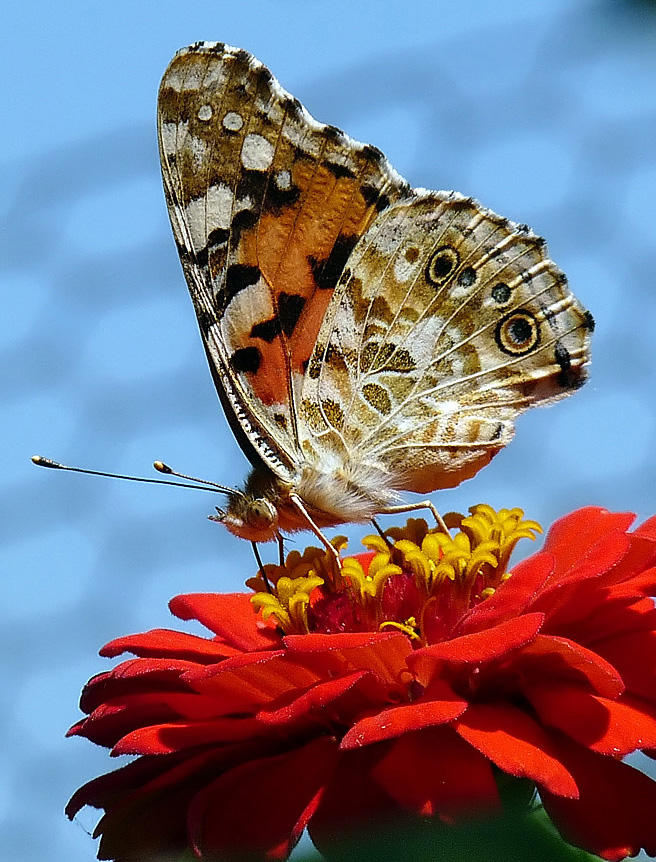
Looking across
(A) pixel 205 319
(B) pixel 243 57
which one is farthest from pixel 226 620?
(B) pixel 243 57

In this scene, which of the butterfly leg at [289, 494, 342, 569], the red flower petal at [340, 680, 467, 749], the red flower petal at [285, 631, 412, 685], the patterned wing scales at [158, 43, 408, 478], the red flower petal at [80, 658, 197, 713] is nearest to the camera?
the red flower petal at [340, 680, 467, 749]

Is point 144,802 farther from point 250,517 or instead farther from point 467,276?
point 467,276

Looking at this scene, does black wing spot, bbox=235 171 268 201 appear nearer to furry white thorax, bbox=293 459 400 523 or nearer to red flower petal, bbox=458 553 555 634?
furry white thorax, bbox=293 459 400 523

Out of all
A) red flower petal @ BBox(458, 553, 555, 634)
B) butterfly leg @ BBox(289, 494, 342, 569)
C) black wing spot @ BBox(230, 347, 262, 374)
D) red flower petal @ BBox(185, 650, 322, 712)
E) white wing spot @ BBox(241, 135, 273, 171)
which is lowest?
red flower petal @ BBox(458, 553, 555, 634)

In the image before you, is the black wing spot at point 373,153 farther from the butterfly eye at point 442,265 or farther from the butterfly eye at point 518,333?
the butterfly eye at point 518,333

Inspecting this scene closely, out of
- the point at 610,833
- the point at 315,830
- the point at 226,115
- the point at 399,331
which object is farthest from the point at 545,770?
the point at 226,115

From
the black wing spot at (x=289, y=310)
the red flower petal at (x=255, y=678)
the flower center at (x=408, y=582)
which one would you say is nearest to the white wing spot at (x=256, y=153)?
the black wing spot at (x=289, y=310)

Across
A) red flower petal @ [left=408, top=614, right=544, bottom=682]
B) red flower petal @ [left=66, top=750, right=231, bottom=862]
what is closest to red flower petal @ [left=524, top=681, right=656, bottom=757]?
red flower petal @ [left=408, top=614, right=544, bottom=682]
